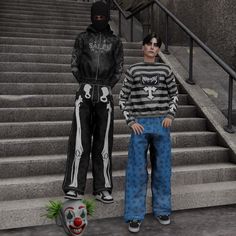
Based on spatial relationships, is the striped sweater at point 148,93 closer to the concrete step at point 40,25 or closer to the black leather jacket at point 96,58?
the black leather jacket at point 96,58

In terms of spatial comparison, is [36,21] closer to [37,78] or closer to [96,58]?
[37,78]

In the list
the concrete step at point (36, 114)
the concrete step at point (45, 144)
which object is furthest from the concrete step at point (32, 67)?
the concrete step at point (45, 144)

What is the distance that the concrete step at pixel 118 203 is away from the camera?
11.0 ft

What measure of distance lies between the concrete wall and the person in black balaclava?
3715mm

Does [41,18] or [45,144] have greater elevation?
[41,18]

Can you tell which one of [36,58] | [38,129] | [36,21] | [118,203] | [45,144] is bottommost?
[118,203]

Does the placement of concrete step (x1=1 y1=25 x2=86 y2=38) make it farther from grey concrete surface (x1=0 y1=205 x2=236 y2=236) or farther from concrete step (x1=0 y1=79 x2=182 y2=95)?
grey concrete surface (x1=0 y1=205 x2=236 y2=236)

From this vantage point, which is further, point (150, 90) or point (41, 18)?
point (41, 18)

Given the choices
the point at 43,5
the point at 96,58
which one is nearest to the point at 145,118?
the point at 96,58

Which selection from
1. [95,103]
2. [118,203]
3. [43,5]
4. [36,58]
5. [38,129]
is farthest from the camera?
[43,5]

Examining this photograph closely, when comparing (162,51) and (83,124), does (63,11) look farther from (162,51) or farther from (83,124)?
(83,124)

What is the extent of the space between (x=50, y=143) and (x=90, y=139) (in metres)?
1.08

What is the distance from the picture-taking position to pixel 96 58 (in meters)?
3.52

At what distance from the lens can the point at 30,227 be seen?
134 inches
